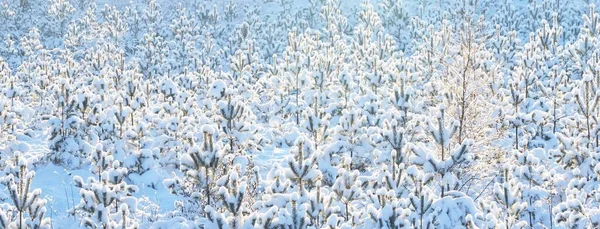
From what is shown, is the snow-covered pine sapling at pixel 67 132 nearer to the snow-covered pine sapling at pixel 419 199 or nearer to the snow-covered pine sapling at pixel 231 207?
the snow-covered pine sapling at pixel 231 207

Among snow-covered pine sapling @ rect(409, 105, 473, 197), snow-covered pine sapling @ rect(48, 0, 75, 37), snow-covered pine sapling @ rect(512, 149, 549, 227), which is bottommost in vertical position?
snow-covered pine sapling @ rect(512, 149, 549, 227)

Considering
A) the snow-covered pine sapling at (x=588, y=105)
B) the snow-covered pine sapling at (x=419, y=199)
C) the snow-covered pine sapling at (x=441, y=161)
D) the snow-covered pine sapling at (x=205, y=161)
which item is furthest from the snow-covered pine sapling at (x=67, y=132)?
the snow-covered pine sapling at (x=588, y=105)

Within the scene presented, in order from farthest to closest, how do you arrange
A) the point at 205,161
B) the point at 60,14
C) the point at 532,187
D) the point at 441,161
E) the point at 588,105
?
the point at 60,14 → the point at 588,105 → the point at 532,187 → the point at 441,161 → the point at 205,161

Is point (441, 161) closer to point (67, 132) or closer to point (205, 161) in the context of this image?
point (205, 161)

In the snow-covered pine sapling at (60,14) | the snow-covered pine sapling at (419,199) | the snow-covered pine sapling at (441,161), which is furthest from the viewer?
the snow-covered pine sapling at (60,14)

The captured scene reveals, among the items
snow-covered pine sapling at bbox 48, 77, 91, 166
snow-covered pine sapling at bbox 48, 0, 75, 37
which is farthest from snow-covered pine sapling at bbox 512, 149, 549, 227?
snow-covered pine sapling at bbox 48, 0, 75, 37

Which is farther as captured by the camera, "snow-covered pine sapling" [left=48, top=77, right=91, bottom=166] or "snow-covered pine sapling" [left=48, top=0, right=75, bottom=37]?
"snow-covered pine sapling" [left=48, top=0, right=75, bottom=37]

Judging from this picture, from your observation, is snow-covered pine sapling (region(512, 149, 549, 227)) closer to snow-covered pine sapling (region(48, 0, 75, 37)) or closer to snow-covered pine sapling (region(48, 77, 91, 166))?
snow-covered pine sapling (region(48, 77, 91, 166))

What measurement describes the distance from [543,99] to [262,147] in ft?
21.7

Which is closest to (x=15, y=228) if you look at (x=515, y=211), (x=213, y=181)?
(x=213, y=181)

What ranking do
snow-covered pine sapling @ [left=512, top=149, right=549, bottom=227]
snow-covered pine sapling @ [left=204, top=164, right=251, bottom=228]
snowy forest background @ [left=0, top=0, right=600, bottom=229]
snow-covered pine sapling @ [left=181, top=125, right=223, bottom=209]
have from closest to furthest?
snow-covered pine sapling @ [left=204, top=164, right=251, bottom=228] < snowy forest background @ [left=0, top=0, right=600, bottom=229] < snow-covered pine sapling @ [left=181, top=125, right=223, bottom=209] < snow-covered pine sapling @ [left=512, top=149, right=549, bottom=227]

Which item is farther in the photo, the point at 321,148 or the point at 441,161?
the point at 321,148

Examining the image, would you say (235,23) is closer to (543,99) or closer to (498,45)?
(498,45)

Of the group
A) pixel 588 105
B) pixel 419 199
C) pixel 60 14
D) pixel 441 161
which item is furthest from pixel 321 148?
pixel 60 14
